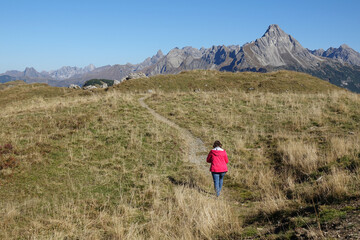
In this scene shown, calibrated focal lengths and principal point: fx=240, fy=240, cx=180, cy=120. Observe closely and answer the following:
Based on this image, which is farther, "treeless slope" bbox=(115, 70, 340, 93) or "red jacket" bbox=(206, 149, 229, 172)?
"treeless slope" bbox=(115, 70, 340, 93)

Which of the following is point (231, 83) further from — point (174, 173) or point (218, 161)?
point (218, 161)

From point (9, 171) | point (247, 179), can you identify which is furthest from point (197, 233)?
point (9, 171)

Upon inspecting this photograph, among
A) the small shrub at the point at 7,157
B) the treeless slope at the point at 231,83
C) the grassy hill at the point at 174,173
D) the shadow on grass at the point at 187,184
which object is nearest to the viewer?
the grassy hill at the point at 174,173

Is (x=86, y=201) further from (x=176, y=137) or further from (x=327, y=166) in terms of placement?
(x=327, y=166)

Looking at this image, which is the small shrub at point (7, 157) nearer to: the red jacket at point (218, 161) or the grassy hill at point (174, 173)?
the grassy hill at point (174, 173)

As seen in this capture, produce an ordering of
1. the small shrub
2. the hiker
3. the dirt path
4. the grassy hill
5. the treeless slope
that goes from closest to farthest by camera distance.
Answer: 1. the grassy hill
2. the hiker
3. the small shrub
4. the dirt path
5. the treeless slope

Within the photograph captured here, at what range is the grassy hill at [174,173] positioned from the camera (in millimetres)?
6676

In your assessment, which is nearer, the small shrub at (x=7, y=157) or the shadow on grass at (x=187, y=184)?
the shadow on grass at (x=187, y=184)

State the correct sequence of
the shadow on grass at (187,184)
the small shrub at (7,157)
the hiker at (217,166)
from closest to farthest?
the hiker at (217,166)
the shadow on grass at (187,184)
the small shrub at (7,157)

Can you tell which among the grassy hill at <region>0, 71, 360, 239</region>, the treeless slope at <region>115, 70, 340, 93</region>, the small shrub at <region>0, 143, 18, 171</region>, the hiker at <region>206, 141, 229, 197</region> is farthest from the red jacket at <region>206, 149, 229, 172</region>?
the treeless slope at <region>115, 70, 340, 93</region>

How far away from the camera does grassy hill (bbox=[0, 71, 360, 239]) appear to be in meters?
6.68

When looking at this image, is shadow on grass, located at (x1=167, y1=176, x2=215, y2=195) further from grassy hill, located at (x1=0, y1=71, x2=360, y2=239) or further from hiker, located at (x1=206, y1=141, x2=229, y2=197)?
hiker, located at (x1=206, y1=141, x2=229, y2=197)

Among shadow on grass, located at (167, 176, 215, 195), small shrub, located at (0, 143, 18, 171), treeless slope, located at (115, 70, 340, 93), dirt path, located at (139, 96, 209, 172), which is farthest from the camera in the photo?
treeless slope, located at (115, 70, 340, 93)

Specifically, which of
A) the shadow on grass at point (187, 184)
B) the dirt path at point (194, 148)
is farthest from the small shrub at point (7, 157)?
the dirt path at point (194, 148)
